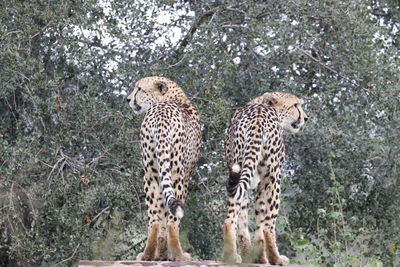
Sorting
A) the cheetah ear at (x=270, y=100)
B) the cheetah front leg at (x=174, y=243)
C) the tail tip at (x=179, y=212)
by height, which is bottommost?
the cheetah front leg at (x=174, y=243)

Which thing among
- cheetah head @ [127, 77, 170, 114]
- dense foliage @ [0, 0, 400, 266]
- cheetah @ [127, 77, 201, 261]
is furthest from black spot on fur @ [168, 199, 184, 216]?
dense foliage @ [0, 0, 400, 266]

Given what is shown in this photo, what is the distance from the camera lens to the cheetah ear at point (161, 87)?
642 centimetres

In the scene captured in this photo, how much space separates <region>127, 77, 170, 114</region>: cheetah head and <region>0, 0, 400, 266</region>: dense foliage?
133 centimetres

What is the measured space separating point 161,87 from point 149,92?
3.7 inches

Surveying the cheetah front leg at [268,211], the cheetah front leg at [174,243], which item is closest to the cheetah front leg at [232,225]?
the cheetah front leg at [174,243]

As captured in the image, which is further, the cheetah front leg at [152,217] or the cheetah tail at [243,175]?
the cheetah front leg at [152,217]

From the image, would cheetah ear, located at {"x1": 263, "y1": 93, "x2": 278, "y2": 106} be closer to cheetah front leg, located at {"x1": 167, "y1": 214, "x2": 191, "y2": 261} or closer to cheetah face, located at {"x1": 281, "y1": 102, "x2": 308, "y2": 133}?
cheetah face, located at {"x1": 281, "y1": 102, "x2": 308, "y2": 133}

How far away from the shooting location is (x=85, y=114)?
25.6ft

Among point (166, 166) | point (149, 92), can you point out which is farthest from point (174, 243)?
point (149, 92)

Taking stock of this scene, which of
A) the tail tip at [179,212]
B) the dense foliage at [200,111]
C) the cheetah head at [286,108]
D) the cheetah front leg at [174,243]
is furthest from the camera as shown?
the dense foliage at [200,111]

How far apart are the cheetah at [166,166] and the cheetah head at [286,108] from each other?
600mm

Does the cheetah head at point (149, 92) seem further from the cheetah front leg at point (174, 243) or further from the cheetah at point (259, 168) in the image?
the cheetah front leg at point (174, 243)

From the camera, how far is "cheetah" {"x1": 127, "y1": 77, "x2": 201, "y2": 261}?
18.2ft

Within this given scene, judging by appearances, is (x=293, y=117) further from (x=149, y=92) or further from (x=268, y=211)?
(x=149, y=92)
